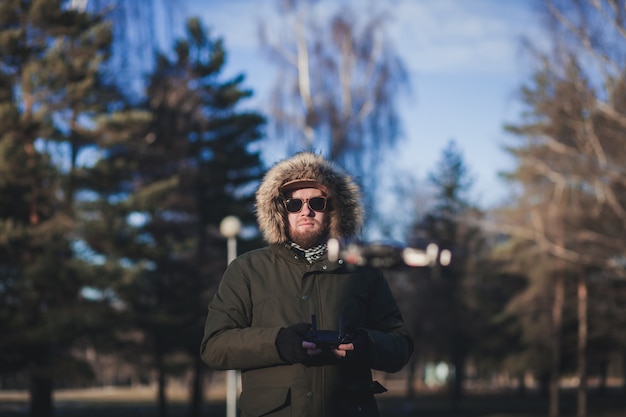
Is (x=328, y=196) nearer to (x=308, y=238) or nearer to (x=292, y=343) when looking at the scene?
(x=308, y=238)

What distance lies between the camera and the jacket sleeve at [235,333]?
11.1ft

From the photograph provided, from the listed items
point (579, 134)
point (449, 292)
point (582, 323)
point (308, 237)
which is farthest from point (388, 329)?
point (449, 292)

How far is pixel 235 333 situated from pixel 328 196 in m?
0.74

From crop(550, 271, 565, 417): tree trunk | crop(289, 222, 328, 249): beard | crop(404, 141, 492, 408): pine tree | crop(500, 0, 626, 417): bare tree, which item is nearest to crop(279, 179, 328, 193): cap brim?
crop(289, 222, 328, 249): beard

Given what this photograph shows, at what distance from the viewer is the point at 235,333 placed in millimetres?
3498

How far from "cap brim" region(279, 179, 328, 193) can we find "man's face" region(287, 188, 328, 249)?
3 centimetres

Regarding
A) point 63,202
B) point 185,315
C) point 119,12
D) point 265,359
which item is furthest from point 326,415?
point 185,315

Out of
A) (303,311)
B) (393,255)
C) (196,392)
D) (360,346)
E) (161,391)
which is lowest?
(196,392)

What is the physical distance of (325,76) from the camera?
33125 millimetres

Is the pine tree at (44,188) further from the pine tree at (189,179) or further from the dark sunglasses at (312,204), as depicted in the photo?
the dark sunglasses at (312,204)

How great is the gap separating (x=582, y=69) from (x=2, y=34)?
15645 millimetres

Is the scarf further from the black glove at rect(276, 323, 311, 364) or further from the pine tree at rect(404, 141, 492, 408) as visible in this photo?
the pine tree at rect(404, 141, 492, 408)

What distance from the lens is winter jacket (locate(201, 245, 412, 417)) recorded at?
11.3 feet

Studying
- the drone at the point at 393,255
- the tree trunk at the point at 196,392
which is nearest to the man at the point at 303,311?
the drone at the point at 393,255
